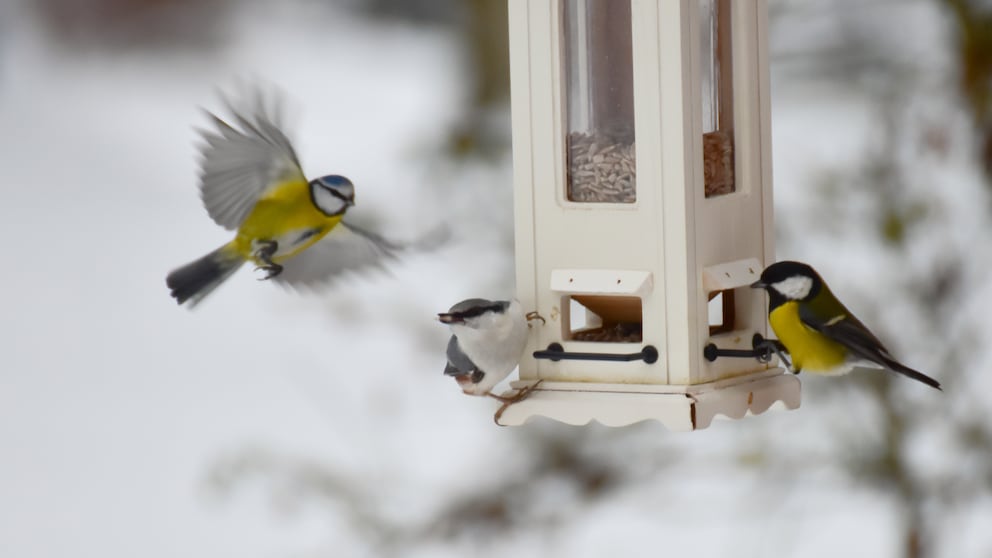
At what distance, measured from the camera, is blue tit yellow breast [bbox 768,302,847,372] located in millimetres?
2100

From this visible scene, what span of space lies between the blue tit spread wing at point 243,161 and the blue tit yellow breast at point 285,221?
1 cm

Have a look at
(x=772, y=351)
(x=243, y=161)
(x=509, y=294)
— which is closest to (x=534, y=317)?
(x=772, y=351)

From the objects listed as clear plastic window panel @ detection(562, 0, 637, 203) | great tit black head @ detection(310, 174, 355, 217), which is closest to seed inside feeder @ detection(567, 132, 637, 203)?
clear plastic window panel @ detection(562, 0, 637, 203)

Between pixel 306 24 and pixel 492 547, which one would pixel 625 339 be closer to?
pixel 492 547

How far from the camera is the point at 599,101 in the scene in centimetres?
215

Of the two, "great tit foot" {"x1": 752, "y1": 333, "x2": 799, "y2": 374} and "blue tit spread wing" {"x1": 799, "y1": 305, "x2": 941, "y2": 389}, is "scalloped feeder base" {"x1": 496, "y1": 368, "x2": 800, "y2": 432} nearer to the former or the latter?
"great tit foot" {"x1": 752, "y1": 333, "x2": 799, "y2": 374}

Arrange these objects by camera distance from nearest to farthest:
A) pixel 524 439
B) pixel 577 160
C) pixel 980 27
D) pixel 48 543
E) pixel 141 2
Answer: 1. pixel 577 160
2. pixel 980 27
3. pixel 524 439
4. pixel 141 2
5. pixel 48 543

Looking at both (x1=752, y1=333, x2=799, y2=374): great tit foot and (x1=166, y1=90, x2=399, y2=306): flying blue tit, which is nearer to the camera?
(x1=166, y1=90, x2=399, y2=306): flying blue tit

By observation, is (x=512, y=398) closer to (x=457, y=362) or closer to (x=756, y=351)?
(x=457, y=362)

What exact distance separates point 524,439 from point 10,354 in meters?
2.19

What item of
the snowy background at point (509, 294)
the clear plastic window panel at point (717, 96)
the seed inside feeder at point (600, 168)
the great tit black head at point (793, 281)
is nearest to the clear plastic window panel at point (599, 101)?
the seed inside feeder at point (600, 168)

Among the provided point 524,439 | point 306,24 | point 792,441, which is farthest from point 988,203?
point 306,24

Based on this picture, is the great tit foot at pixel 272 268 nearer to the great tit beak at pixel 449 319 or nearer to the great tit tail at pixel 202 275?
the great tit tail at pixel 202 275

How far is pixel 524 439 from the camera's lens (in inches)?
134
